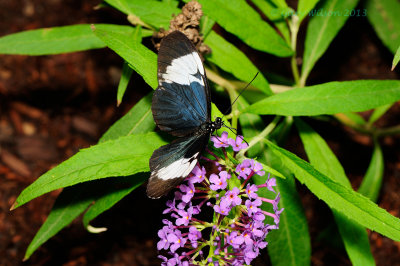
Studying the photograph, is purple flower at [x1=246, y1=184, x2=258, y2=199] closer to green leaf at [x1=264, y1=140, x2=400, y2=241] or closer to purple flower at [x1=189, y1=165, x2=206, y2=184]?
purple flower at [x1=189, y1=165, x2=206, y2=184]

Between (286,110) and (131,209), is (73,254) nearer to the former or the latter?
(131,209)

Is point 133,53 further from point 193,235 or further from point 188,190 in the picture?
point 193,235

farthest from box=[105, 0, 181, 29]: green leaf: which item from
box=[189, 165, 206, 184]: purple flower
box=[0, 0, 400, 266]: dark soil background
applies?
box=[0, 0, 400, 266]: dark soil background

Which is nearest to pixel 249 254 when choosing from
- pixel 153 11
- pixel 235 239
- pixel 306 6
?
pixel 235 239

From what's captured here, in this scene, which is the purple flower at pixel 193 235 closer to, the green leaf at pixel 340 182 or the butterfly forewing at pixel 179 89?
the butterfly forewing at pixel 179 89

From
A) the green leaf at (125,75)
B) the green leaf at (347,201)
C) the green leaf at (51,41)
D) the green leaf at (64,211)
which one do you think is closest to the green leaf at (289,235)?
the green leaf at (347,201)

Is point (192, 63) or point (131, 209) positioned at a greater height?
point (192, 63)

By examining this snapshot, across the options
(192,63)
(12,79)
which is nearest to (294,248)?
(192,63)
